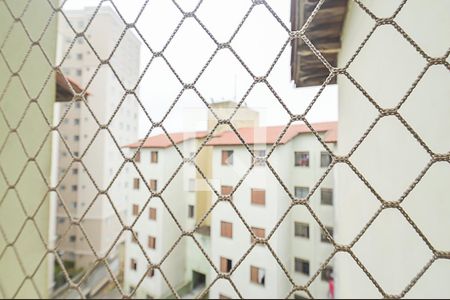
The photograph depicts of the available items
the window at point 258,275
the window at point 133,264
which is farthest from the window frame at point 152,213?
the window at point 133,264

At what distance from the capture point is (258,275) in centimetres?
166

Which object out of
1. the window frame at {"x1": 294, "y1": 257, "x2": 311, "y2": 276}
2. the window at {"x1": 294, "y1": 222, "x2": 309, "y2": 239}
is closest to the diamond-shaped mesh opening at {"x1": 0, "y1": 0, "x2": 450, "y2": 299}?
the window at {"x1": 294, "y1": 222, "x2": 309, "y2": 239}

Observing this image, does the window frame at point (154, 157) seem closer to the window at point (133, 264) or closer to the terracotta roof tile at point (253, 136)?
the terracotta roof tile at point (253, 136)

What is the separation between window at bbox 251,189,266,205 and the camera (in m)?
0.93

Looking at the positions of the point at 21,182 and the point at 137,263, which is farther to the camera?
the point at 137,263

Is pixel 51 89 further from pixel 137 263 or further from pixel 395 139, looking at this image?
pixel 137 263

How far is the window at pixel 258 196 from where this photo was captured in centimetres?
93

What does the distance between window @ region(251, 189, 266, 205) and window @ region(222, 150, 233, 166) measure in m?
0.28

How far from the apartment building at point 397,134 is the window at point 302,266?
0.49 metres

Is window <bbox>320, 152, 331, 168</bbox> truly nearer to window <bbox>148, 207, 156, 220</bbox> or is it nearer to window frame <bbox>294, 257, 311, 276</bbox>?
window frame <bbox>294, 257, 311, 276</bbox>

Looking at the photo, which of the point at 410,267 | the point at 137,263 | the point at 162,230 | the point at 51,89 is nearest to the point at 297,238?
the point at 162,230

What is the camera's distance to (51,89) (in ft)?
2.59

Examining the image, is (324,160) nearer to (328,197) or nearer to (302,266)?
(328,197)

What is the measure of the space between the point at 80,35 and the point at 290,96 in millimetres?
430
